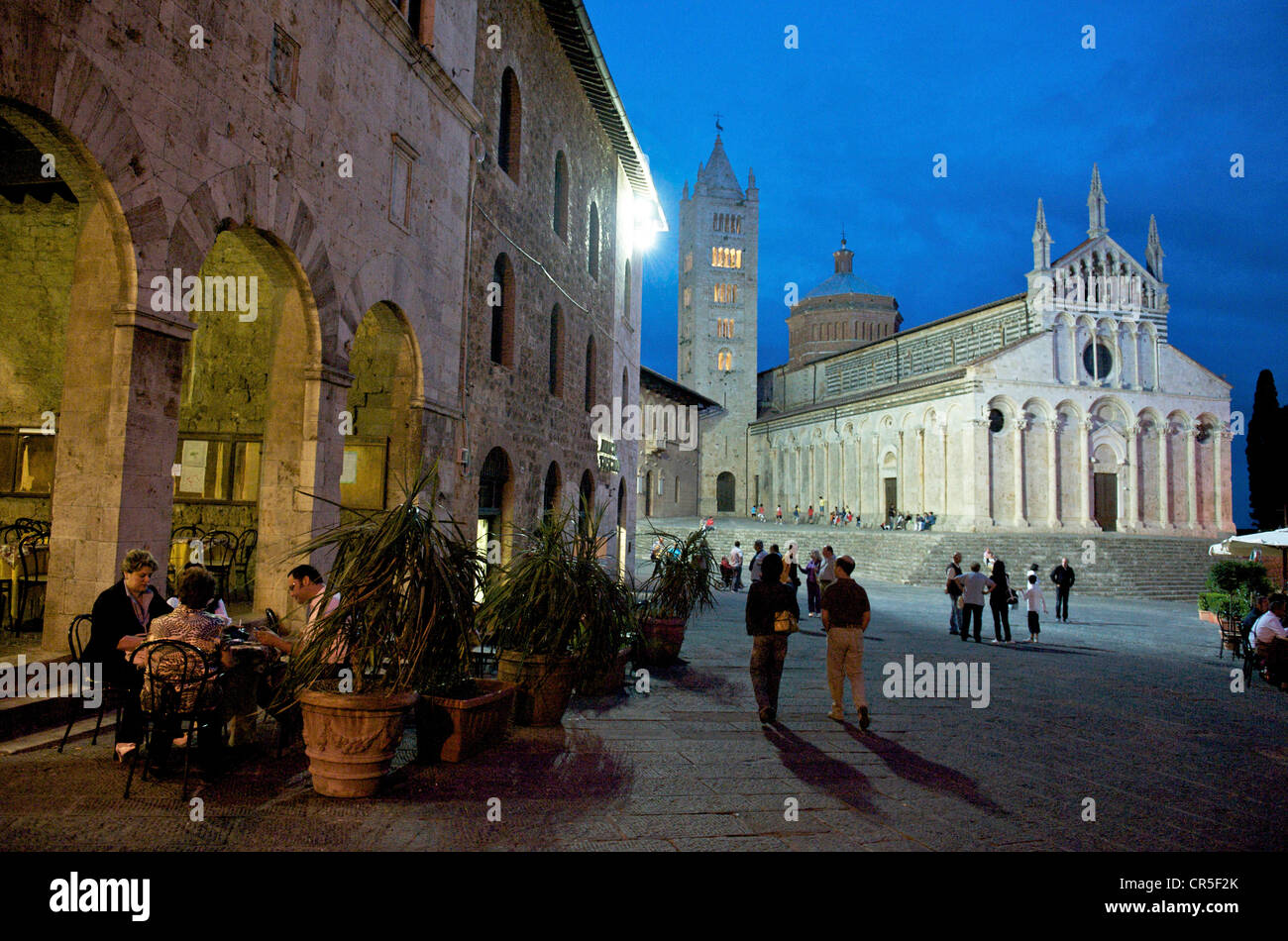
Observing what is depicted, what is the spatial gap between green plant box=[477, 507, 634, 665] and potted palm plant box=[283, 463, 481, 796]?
5.47 ft

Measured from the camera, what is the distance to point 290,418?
870 centimetres

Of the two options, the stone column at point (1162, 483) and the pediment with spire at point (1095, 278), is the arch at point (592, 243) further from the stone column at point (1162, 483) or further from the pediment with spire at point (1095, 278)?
the stone column at point (1162, 483)

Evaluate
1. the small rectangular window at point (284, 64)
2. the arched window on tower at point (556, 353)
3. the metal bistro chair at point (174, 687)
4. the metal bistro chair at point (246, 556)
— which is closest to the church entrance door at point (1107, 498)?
the arched window on tower at point (556, 353)

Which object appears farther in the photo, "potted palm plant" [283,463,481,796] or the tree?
the tree

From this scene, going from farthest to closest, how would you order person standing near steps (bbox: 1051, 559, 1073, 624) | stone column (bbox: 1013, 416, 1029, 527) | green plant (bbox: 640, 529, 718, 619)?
stone column (bbox: 1013, 416, 1029, 527) < person standing near steps (bbox: 1051, 559, 1073, 624) < green plant (bbox: 640, 529, 718, 619)

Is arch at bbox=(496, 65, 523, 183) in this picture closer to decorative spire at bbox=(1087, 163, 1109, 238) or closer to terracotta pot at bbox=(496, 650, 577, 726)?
terracotta pot at bbox=(496, 650, 577, 726)

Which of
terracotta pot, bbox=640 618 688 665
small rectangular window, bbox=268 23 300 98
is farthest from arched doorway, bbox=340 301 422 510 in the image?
terracotta pot, bbox=640 618 688 665

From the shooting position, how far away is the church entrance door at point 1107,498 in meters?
39.5

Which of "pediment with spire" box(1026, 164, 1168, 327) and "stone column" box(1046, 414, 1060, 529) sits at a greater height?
"pediment with spire" box(1026, 164, 1168, 327)

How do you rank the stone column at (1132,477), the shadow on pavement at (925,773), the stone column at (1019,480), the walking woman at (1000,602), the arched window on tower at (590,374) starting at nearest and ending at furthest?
1. the shadow on pavement at (925,773)
2. the walking woman at (1000,602)
3. the arched window on tower at (590,374)
4. the stone column at (1019,480)
5. the stone column at (1132,477)

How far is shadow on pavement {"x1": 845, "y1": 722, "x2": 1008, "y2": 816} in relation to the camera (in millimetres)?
5105

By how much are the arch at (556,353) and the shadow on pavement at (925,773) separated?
35.9ft
